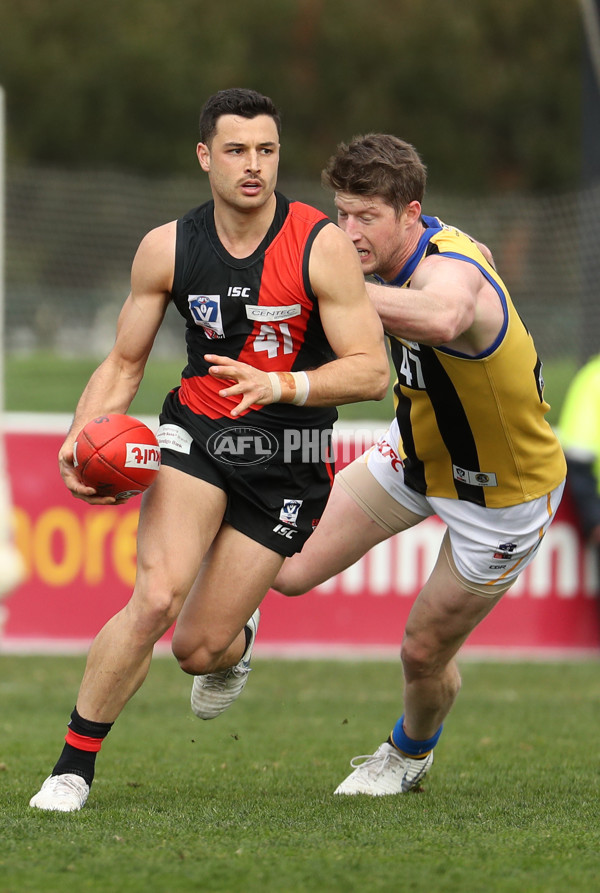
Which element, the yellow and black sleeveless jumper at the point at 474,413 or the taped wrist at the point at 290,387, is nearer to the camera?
the taped wrist at the point at 290,387

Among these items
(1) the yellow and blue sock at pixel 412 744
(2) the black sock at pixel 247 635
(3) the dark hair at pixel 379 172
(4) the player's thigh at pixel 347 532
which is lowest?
(1) the yellow and blue sock at pixel 412 744

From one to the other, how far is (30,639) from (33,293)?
10628mm

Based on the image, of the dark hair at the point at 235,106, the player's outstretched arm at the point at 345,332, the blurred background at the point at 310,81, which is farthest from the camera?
the blurred background at the point at 310,81

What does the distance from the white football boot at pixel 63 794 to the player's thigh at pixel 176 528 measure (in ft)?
2.39

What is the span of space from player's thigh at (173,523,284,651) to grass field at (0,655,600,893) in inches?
24.8

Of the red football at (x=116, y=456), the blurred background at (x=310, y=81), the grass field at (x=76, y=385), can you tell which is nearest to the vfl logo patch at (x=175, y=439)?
the red football at (x=116, y=456)

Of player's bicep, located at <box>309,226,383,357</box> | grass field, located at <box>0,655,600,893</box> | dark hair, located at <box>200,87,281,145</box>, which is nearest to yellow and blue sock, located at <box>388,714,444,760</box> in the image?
grass field, located at <box>0,655,600,893</box>

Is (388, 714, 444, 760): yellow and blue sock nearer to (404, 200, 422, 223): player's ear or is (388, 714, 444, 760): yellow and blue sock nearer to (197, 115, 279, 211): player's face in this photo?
(404, 200, 422, 223): player's ear

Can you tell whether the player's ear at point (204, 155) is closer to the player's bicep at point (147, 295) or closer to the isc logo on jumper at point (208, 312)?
the player's bicep at point (147, 295)

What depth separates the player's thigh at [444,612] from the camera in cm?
536

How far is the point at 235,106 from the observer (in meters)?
4.91

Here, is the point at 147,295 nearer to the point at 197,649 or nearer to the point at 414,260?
the point at 414,260

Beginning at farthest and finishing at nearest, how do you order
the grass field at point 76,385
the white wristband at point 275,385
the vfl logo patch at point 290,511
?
the grass field at point 76,385
the vfl logo patch at point 290,511
the white wristband at point 275,385

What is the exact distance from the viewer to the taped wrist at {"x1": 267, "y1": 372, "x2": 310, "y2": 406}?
4.55 metres
